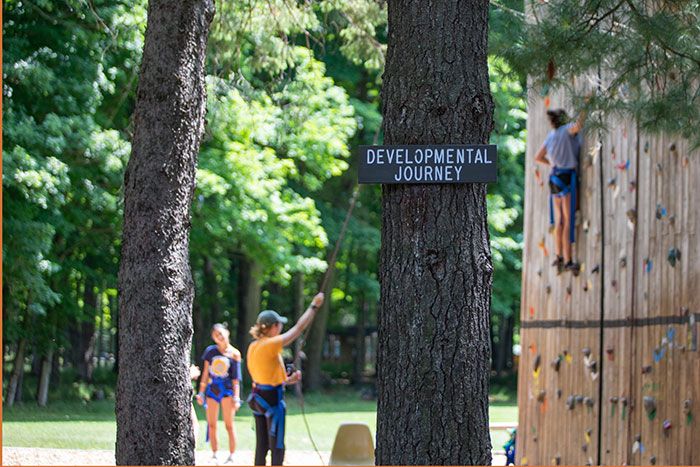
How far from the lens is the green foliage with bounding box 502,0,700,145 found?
830 centimetres

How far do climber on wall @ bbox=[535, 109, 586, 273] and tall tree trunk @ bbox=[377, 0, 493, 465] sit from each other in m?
6.63

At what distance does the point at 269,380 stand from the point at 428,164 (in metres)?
6.54

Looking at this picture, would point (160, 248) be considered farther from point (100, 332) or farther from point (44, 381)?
point (100, 332)

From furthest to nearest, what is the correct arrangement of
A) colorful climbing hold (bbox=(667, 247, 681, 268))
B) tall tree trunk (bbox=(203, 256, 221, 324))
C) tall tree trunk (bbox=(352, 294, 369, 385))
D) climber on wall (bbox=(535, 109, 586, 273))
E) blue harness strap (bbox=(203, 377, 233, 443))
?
1. tall tree trunk (bbox=(352, 294, 369, 385))
2. tall tree trunk (bbox=(203, 256, 221, 324))
3. blue harness strap (bbox=(203, 377, 233, 443))
4. climber on wall (bbox=(535, 109, 586, 273))
5. colorful climbing hold (bbox=(667, 247, 681, 268))

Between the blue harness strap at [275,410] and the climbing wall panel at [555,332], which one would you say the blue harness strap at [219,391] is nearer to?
the blue harness strap at [275,410]

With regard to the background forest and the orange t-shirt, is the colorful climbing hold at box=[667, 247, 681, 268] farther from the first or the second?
the orange t-shirt

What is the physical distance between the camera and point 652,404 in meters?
10.2

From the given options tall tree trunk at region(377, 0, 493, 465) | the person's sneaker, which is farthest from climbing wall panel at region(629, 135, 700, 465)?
tall tree trunk at region(377, 0, 493, 465)

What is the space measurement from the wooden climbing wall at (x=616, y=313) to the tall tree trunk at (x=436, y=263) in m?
2.82

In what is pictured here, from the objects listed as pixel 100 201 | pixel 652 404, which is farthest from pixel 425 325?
pixel 100 201

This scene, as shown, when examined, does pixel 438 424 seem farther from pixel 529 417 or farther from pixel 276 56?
pixel 529 417

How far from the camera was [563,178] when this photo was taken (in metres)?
12.8

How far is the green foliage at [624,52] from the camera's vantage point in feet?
27.2

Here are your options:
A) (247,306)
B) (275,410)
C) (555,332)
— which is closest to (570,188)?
(555,332)
